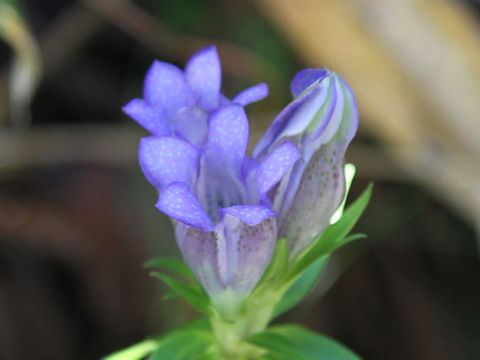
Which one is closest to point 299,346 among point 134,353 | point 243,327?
point 243,327

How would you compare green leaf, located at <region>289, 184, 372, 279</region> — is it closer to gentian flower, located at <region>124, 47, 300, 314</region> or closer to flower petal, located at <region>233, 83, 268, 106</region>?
gentian flower, located at <region>124, 47, 300, 314</region>

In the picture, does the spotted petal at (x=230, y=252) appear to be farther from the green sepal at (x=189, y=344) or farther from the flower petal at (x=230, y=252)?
the green sepal at (x=189, y=344)

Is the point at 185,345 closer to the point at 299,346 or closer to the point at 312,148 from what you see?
the point at 299,346

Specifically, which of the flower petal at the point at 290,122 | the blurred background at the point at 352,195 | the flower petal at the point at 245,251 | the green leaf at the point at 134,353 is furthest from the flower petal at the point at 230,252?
the blurred background at the point at 352,195

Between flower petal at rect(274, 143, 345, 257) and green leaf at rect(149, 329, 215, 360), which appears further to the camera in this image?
green leaf at rect(149, 329, 215, 360)

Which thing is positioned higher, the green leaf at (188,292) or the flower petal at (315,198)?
the flower petal at (315,198)

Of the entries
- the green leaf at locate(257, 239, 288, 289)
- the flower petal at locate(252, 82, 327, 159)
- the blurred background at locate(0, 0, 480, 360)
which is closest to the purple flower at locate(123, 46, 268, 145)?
the flower petal at locate(252, 82, 327, 159)

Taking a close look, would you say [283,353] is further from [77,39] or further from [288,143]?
[77,39]
